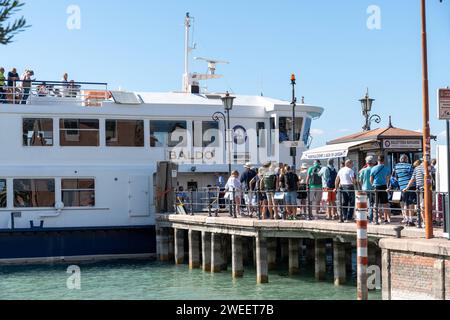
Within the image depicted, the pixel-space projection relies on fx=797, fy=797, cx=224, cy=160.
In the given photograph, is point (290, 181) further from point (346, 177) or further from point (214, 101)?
point (214, 101)

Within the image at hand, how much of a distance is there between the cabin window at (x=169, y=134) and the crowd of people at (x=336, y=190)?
5.12 metres

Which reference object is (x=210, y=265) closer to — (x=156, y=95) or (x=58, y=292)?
(x=58, y=292)

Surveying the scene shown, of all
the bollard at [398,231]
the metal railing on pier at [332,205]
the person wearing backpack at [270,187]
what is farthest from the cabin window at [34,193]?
the bollard at [398,231]

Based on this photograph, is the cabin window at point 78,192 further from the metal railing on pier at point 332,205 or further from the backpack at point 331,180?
the backpack at point 331,180

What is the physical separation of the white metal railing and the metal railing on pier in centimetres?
462

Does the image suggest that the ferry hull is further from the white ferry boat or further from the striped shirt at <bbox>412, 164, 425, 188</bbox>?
the striped shirt at <bbox>412, 164, 425, 188</bbox>

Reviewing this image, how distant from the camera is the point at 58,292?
19250 millimetres

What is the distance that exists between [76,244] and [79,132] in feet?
12.2

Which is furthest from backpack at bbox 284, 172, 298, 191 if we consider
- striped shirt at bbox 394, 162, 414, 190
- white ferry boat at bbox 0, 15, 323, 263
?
white ferry boat at bbox 0, 15, 323, 263

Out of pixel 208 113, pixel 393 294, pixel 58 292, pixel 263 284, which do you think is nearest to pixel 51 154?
pixel 208 113

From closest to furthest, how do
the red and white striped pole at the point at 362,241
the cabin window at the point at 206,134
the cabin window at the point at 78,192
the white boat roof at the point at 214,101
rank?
the red and white striped pole at the point at 362,241 < the cabin window at the point at 78,192 < the cabin window at the point at 206,134 < the white boat roof at the point at 214,101

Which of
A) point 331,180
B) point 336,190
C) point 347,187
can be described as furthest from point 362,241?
point 331,180

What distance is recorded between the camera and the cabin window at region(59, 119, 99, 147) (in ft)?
86.0

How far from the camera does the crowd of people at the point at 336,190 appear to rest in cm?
1584
